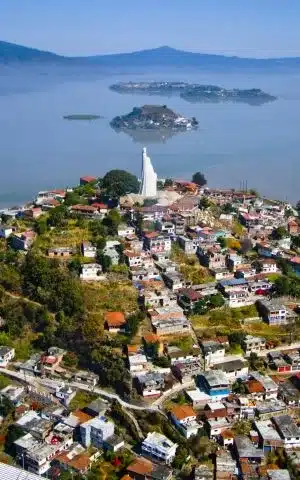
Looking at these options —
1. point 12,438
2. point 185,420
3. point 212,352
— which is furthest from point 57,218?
point 185,420

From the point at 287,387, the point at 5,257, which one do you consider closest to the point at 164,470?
the point at 287,387

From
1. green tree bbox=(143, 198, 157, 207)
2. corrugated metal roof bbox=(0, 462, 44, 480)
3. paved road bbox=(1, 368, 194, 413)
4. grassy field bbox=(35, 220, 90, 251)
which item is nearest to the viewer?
corrugated metal roof bbox=(0, 462, 44, 480)

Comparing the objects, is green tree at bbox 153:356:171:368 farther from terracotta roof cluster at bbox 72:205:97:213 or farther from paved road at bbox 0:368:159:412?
terracotta roof cluster at bbox 72:205:97:213

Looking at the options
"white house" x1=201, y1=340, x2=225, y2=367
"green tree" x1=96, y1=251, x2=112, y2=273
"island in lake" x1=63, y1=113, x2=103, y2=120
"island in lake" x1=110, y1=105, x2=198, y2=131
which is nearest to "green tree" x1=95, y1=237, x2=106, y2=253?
"green tree" x1=96, y1=251, x2=112, y2=273

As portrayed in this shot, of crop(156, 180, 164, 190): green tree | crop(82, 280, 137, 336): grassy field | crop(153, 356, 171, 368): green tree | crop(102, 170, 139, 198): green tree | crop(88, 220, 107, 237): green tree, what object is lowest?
crop(153, 356, 171, 368): green tree

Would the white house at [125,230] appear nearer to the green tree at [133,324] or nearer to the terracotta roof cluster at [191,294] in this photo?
the terracotta roof cluster at [191,294]

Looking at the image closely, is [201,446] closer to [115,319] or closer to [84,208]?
[115,319]
